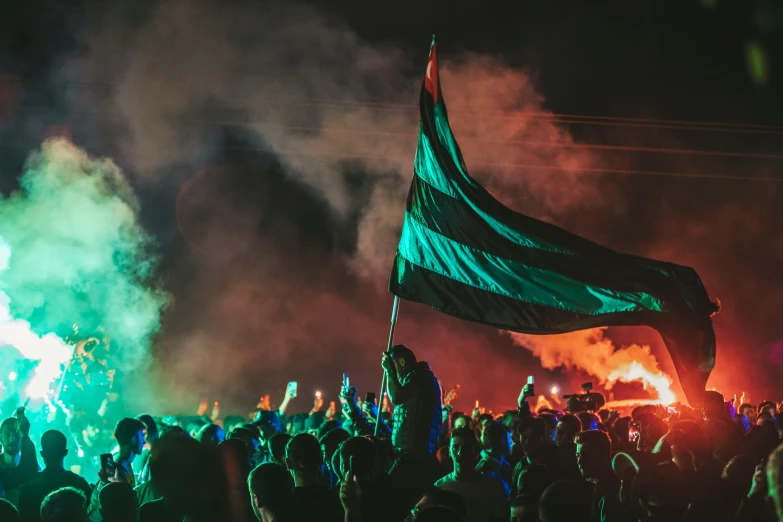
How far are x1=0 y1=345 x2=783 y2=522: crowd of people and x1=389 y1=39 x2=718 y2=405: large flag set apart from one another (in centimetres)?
85

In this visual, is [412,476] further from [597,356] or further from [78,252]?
[597,356]

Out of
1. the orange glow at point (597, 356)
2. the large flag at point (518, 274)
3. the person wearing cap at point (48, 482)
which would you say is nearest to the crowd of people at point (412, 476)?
the person wearing cap at point (48, 482)

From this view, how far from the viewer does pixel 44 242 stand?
17.8 meters

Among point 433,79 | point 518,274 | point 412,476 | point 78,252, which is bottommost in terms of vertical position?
point 412,476

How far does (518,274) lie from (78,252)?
50.1 feet

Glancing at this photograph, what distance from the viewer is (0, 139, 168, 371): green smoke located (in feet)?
57.4

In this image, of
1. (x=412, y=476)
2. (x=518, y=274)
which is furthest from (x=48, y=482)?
(x=518, y=274)

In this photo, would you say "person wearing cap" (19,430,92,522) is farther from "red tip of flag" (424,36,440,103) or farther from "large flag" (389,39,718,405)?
"red tip of flag" (424,36,440,103)

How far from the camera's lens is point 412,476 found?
14.2 feet

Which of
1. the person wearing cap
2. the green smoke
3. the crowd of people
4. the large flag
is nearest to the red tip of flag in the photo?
the large flag

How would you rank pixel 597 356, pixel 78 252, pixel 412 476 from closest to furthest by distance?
1. pixel 412 476
2. pixel 78 252
3. pixel 597 356

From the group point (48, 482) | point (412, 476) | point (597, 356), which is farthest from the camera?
point (597, 356)

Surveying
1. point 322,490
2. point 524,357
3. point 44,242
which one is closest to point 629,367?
point 524,357

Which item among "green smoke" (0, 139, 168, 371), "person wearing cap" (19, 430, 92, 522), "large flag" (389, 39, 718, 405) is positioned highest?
"green smoke" (0, 139, 168, 371)
